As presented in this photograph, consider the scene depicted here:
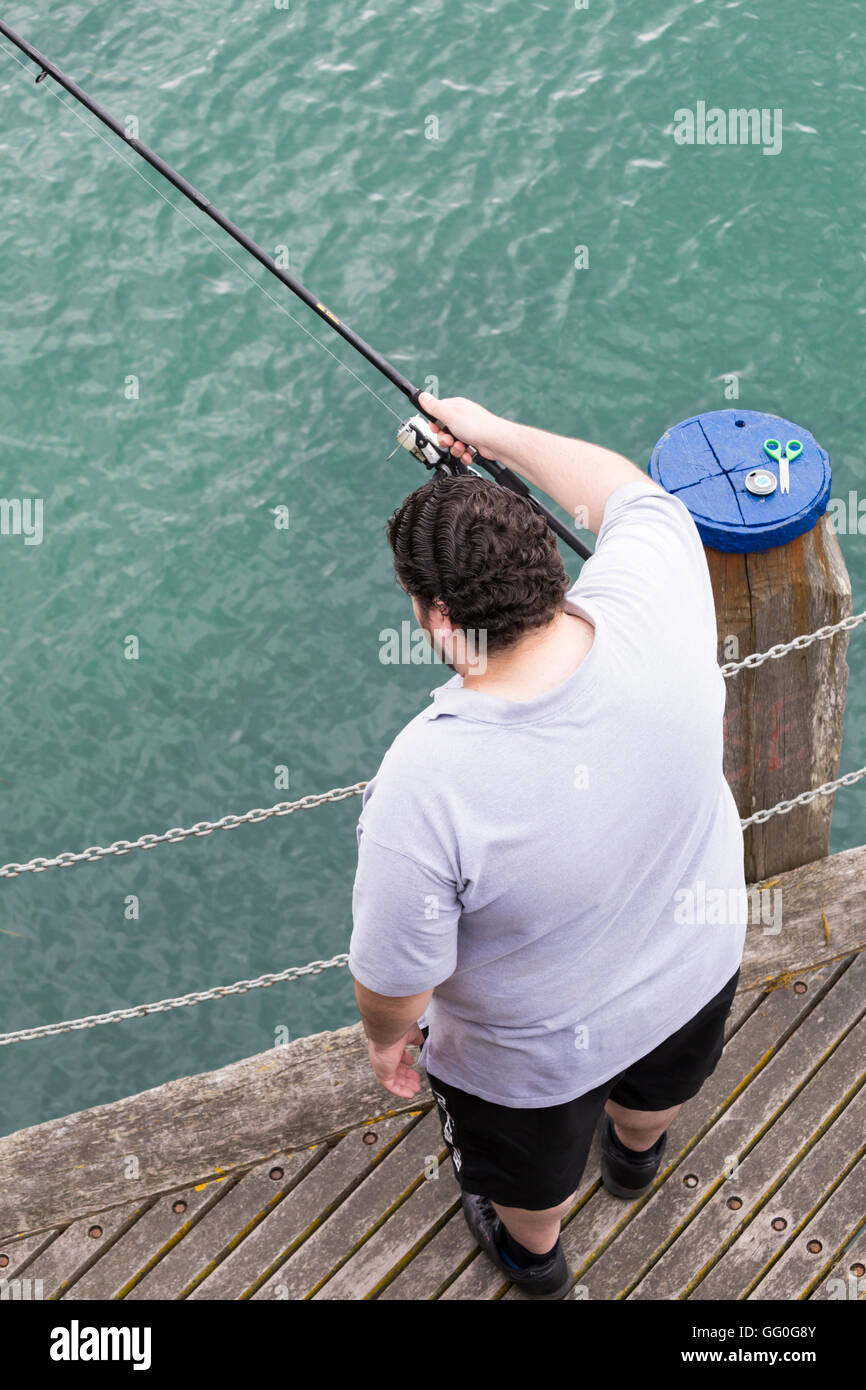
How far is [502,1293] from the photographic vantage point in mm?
2674

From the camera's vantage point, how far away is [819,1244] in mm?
2693

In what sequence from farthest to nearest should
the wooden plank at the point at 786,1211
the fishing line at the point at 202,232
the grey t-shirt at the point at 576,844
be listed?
the fishing line at the point at 202,232
the wooden plank at the point at 786,1211
the grey t-shirt at the point at 576,844

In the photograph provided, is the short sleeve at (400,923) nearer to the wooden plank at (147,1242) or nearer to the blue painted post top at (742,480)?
the blue painted post top at (742,480)

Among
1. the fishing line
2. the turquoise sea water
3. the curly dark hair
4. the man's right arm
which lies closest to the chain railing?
the man's right arm

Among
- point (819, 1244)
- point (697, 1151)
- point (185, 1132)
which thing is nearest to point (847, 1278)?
point (819, 1244)

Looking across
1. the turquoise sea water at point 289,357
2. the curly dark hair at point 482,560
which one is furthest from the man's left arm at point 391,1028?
the turquoise sea water at point 289,357

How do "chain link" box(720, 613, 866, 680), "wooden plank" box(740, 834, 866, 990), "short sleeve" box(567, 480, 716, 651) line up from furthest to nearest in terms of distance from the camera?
"wooden plank" box(740, 834, 866, 990) → "chain link" box(720, 613, 866, 680) → "short sleeve" box(567, 480, 716, 651)

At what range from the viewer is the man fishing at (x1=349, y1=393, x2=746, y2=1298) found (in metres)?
1.57

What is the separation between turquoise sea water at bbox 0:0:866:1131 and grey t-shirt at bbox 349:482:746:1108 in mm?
2864

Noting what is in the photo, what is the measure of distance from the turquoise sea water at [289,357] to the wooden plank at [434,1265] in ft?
6.25

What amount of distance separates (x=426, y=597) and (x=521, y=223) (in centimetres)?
535

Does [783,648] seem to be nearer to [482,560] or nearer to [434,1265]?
[482,560]

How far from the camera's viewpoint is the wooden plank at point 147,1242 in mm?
2740

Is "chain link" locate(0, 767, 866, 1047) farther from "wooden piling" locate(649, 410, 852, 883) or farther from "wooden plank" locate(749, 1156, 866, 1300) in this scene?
"wooden plank" locate(749, 1156, 866, 1300)
